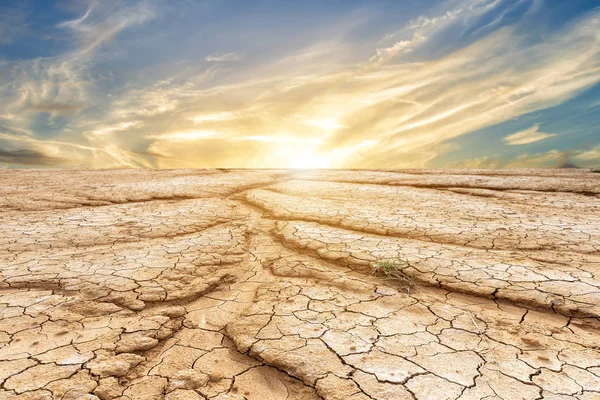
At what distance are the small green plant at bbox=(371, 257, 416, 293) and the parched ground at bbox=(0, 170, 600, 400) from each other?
28 mm

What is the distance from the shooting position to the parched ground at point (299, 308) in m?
1.51

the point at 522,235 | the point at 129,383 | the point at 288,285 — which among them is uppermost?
the point at 522,235

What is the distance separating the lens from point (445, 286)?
2.41m

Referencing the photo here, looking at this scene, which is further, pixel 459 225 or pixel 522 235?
pixel 459 225

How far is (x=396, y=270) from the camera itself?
259 centimetres

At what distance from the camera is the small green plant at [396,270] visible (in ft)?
8.07

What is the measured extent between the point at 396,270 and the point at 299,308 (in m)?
0.95

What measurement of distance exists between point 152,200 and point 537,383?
19.5 feet

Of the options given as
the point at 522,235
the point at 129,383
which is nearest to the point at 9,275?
the point at 129,383

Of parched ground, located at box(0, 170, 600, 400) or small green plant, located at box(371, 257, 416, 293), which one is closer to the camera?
parched ground, located at box(0, 170, 600, 400)

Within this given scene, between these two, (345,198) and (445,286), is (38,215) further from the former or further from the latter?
(445,286)

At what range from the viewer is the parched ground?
4.96 ft

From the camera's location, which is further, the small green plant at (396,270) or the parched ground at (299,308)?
the small green plant at (396,270)

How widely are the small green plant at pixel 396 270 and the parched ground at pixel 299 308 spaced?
28 millimetres
